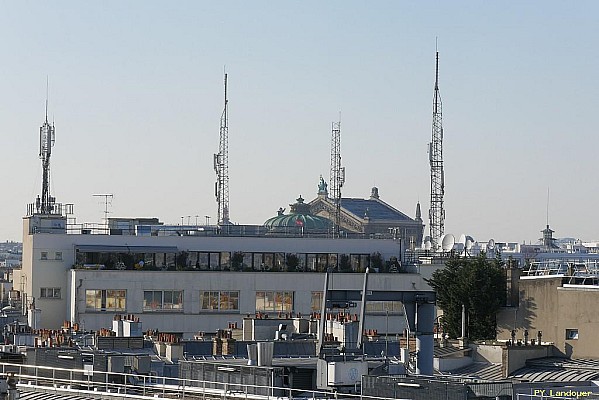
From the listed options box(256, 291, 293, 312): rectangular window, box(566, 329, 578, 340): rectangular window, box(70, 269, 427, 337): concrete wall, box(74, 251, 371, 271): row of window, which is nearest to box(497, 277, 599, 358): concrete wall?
box(566, 329, 578, 340): rectangular window

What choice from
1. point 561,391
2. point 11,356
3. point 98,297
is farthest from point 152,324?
point 561,391

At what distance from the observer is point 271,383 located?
49094mm

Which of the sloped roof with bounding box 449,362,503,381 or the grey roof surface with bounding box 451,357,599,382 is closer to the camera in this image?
the grey roof surface with bounding box 451,357,599,382

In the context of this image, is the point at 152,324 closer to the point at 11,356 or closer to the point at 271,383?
the point at 11,356

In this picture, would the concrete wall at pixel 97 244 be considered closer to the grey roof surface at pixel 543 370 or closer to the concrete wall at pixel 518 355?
the concrete wall at pixel 518 355

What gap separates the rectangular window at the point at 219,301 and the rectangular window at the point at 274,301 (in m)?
1.47

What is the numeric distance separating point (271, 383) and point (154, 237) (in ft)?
206

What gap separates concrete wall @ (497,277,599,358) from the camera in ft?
270

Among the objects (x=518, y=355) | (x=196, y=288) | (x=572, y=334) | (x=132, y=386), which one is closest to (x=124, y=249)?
(x=196, y=288)

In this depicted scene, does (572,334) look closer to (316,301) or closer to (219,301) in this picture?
(316,301)

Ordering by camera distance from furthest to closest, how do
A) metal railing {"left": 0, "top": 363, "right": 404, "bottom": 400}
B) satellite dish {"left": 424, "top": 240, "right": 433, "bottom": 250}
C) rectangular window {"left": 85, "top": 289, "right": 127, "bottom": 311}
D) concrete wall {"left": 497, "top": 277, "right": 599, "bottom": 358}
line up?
satellite dish {"left": 424, "top": 240, "right": 433, "bottom": 250}
rectangular window {"left": 85, "top": 289, "right": 127, "bottom": 311}
concrete wall {"left": 497, "top": 277, "right": 599, "bottom": 358}
metal railing {"left": 0, "top": 363, "right": 404, "bottom": 400}

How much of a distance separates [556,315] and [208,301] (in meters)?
28.8

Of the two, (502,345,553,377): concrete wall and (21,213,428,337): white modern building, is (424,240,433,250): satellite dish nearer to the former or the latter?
(21,213,428,337): white modern building

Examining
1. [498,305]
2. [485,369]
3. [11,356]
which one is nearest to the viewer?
[11,356]
